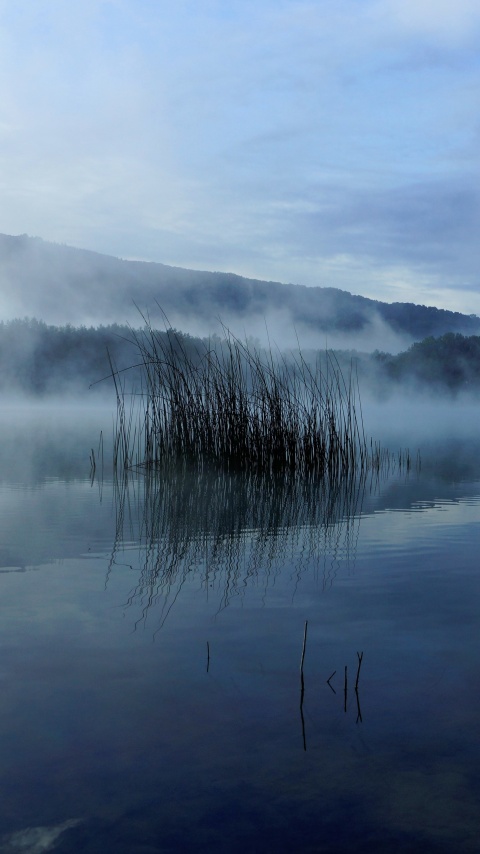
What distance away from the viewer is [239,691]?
2.21 m

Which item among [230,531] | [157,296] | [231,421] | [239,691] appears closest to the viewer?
[239,691]

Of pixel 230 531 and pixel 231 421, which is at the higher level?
pixel 231 421

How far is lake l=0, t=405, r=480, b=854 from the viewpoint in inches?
64.4

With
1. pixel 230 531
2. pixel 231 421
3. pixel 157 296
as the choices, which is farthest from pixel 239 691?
pixel 157 296

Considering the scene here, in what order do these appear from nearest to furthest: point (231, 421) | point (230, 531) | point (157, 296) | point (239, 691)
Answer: point (239, 691) < point (230, 531) < point (231, 421) < point (157, 296)

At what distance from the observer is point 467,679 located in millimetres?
2322

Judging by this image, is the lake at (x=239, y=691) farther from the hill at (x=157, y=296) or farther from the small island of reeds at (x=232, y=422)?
the hill at (x=157, y=296)

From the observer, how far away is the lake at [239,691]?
1.64 meters

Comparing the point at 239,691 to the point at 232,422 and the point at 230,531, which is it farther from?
the point at 232,422

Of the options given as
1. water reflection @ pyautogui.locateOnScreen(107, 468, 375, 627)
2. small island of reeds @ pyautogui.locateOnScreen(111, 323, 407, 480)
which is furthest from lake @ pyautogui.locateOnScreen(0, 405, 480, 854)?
small island of reeds @ pyautogui.locateOnScreen(111, 323, 407, 480)

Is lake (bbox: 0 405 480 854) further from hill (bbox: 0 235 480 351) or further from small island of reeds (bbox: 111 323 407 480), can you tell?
hill (bbox: 0 235 480 351)

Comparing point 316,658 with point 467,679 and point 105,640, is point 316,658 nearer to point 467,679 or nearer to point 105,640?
point 467,679

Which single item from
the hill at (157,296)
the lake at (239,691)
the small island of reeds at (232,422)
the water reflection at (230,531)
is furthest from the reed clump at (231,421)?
the hill at (157,296)

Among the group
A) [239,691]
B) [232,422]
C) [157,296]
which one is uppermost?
[157,296]
